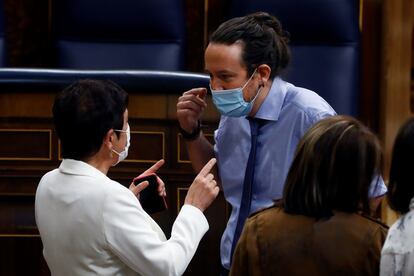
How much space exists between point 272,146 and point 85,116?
38cm

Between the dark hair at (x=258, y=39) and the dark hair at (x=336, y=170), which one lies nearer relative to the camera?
the dark hair at (x=336, y=170)

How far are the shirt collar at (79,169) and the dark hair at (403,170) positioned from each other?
443 mm

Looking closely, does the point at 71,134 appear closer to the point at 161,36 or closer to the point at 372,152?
the point at 372,152

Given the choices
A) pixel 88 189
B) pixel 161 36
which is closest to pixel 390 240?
pixel 88 189

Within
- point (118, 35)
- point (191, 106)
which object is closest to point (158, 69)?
point (118, 35)

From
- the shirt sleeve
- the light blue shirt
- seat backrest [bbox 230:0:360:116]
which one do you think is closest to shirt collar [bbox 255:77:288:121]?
the light blue shirt

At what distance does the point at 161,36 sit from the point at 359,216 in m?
1.89

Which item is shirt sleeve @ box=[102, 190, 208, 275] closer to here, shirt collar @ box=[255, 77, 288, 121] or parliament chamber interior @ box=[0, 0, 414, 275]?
shirt collar @ box=[255, 77, 288, 121]

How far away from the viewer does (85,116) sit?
136cm

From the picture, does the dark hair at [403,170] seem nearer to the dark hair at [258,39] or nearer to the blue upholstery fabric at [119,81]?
the dark hair at [258,39]

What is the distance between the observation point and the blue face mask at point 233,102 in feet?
5.27

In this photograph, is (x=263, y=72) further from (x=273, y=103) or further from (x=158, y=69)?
(x=158, y=69)

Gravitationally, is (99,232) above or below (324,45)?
below

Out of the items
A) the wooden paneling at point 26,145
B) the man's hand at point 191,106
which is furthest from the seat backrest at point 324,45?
the man's hand at point 191,106
